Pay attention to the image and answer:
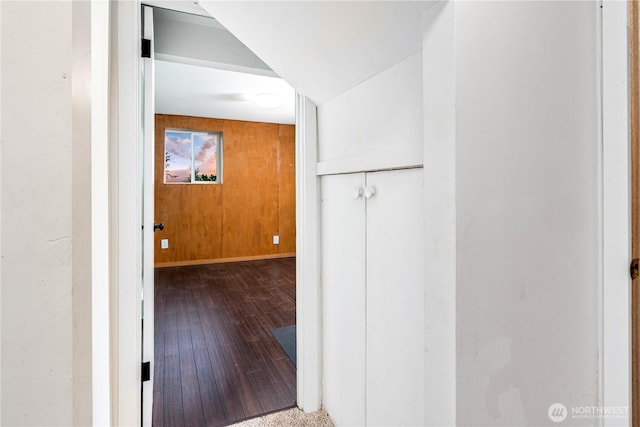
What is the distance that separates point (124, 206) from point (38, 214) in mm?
851

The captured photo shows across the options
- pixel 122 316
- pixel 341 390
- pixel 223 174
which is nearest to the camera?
pixel 122 316

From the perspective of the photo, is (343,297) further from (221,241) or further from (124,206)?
(221,241)

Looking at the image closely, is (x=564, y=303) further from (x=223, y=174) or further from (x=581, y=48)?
(x=223, y=174)

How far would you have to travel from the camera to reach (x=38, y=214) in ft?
1.52

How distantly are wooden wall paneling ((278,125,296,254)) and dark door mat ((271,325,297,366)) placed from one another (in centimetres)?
285

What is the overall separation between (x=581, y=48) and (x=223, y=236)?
15.6 ft

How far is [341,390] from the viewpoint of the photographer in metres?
1.46

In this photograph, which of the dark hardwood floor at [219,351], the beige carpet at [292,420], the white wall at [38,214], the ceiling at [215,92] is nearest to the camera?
the white wall at [38,214]

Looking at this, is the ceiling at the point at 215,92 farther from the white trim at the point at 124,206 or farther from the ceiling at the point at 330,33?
the ceiling at the point at 330,33

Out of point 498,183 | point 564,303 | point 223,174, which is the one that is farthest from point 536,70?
point 223,174

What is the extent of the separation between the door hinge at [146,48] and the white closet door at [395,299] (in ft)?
3.64

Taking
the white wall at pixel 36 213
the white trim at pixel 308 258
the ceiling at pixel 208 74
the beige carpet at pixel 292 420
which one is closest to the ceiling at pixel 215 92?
the ceiling at pixel 208 74

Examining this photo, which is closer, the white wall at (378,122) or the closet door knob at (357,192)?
the white wall at (378,122)

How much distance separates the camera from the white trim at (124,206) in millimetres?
1204
